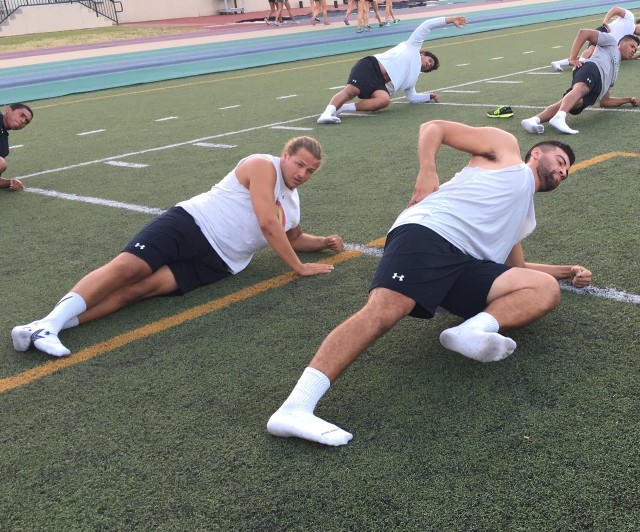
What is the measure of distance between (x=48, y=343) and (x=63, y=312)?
0.25m

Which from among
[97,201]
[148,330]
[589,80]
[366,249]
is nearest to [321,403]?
[148,330]

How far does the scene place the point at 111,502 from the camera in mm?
2627

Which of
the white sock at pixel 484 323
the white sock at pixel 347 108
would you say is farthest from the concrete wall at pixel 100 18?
the white sock at pixel 484 323

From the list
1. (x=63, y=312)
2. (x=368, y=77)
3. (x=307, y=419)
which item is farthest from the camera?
(x=368, y=77)

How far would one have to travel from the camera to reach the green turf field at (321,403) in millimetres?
2529

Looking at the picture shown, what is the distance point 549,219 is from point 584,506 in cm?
307

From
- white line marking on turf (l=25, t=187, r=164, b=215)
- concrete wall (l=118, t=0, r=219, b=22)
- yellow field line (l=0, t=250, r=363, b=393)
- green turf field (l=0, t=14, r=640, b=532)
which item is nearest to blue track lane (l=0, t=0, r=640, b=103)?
white line marking on turf (l=25, t=187, r=164, b=215)

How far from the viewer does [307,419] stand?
2881 millimetres

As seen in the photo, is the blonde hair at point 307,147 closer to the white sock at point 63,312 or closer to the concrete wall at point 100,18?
the white sock at point 63,312

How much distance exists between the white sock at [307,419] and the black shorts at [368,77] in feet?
24.4

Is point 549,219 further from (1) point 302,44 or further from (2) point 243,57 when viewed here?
(1) point 302,44

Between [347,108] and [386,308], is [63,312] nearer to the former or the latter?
[386,308]

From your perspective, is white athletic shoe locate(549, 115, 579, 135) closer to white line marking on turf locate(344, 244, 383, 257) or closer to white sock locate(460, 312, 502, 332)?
white line marking on turf locate(344, 244, 383, 257)

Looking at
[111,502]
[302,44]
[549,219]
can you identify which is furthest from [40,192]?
[302,44]
